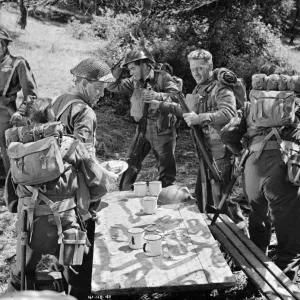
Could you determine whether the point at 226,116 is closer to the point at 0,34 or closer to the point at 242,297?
the point at 242,297

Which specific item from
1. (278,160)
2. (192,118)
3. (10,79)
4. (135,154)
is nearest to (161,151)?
(135,154)

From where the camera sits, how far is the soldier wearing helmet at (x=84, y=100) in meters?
4.64

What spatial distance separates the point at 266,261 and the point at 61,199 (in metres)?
1.90

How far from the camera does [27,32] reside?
67.1ft

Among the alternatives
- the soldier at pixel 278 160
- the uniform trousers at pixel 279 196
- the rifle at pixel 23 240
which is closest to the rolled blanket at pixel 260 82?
the soldier at pixel 278 160

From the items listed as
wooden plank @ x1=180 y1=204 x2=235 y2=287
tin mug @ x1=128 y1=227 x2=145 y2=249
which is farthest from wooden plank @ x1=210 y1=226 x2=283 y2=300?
→ tin mug @ x1=128 y1=227 x2=145 y2=249

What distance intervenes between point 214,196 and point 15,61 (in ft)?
11.6

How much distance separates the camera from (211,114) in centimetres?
561

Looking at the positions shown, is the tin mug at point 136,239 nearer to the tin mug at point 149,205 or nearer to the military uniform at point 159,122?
the tin mug at point 149,205

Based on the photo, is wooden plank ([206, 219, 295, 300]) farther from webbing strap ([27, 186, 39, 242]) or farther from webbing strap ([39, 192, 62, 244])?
webbing strap ([27, 186, 39, 242])

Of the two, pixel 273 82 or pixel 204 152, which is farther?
pixel 204 152

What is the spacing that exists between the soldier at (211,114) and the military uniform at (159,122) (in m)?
0.31

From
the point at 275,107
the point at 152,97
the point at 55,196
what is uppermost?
the point at 275,107

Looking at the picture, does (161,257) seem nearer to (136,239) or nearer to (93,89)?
(136,239)
